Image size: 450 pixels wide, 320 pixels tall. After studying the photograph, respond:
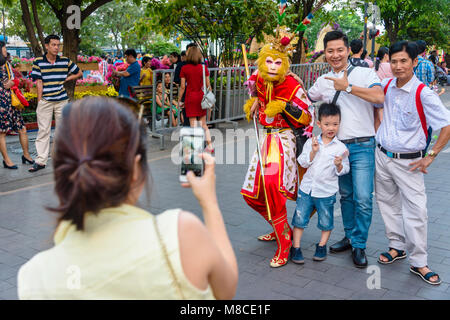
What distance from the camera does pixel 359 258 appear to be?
4285 millimetres

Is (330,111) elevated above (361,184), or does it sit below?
above

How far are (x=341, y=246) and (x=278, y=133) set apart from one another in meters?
1.22

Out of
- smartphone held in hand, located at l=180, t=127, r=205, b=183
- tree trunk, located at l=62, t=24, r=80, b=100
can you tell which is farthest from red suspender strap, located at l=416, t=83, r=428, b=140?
tree trunk, located at l=62, t=24, r=80, b=100

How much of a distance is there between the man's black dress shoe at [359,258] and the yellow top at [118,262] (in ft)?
10.3

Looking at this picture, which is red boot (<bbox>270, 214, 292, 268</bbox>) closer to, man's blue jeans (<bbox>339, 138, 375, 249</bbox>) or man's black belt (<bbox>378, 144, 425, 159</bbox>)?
man's blue jeans (<bbox>339, 138, 375, 249</bbox>)

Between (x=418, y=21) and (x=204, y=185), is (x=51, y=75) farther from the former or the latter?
(x=418, y=21)

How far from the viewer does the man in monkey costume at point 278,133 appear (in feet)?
14.2

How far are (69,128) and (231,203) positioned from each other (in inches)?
193

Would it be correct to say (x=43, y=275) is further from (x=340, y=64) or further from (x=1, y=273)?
(x=340, y=64)

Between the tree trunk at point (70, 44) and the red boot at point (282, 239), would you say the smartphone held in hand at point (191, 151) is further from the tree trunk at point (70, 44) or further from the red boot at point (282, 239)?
the tree trunk at point (70, 44)

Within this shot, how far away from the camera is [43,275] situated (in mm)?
1413

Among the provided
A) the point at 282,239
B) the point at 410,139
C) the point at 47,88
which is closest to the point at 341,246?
the point at 282,239
